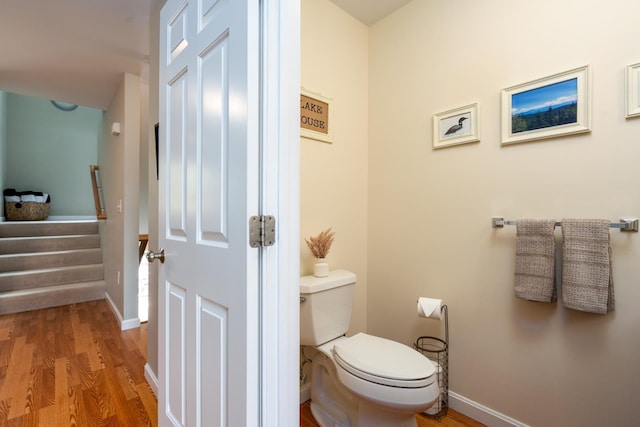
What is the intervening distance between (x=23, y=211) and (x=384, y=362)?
531 cm

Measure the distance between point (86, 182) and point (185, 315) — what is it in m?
5.55

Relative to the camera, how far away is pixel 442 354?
1688 mm

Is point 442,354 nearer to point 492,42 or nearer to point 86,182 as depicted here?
point 492,42

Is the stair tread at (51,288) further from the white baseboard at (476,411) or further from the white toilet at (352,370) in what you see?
the white toilet at (352,370)

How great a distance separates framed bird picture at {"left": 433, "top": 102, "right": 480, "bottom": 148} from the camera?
1.58 metres

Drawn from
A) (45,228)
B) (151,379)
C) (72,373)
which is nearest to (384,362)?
(151,379)

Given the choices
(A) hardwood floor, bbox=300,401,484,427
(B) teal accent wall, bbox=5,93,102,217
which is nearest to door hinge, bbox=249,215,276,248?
(A) hardwood floor, bbox=300,401,484,427

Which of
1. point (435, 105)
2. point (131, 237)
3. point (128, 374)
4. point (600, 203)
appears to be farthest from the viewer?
point (131, 237)

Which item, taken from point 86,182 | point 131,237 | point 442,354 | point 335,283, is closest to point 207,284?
point 335,283

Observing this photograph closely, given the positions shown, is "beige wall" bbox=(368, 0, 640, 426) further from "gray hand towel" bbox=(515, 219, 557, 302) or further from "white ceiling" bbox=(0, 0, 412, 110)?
"white ceiling" bbox=(0, 0, 412, 110)

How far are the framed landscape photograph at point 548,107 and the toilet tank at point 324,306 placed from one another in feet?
3.68

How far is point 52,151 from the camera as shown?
15.9ft

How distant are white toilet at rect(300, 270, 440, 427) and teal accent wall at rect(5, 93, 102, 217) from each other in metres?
5.44

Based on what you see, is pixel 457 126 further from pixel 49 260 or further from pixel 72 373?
pixel 49 260
